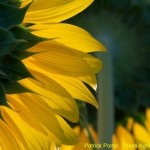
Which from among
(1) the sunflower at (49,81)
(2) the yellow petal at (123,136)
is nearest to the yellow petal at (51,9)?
(1) the sunflower at (49,81)

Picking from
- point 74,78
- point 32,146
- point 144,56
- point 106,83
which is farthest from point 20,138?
point 144,56

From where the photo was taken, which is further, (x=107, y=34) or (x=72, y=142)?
(x=107, y=34)

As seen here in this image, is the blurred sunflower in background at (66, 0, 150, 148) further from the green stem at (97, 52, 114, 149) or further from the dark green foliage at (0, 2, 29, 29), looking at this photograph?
the dark green foliage at (0, 2, 29, 29)

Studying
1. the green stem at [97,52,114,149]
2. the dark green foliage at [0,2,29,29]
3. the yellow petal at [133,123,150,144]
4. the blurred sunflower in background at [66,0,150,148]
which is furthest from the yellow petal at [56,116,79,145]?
the yellow petal at [133,123,150,144]

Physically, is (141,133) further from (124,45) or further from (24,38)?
(24,38)

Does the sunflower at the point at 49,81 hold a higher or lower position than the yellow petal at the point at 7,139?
higher

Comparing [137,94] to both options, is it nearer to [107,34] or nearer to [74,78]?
[107,34]

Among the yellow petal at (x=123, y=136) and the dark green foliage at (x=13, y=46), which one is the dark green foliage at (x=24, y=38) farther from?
the yellow petal at (x=123, y=136)
